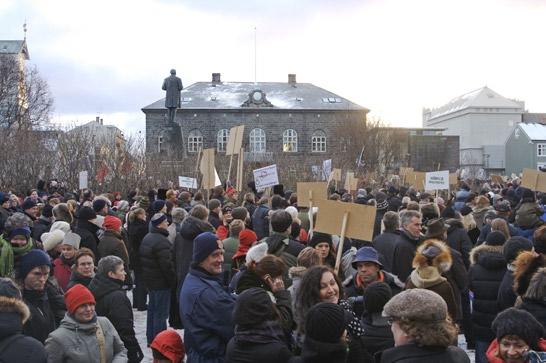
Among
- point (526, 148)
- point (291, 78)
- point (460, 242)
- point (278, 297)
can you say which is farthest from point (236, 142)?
point (526, 148)

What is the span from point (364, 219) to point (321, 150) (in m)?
65.2

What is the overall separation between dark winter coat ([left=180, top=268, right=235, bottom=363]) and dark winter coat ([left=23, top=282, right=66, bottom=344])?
3.84 feet

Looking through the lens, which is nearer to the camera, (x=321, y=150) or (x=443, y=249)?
(x=443, y=249)

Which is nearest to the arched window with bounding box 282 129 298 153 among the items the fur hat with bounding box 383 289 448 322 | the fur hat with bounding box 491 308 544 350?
the fur hat with bounding box 491 308 544 350

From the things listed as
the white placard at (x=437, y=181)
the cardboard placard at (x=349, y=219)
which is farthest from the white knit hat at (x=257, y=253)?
the white placard at (x=437, y=181)

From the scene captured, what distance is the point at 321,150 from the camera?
238 feet

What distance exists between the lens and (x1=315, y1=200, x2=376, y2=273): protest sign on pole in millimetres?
7688

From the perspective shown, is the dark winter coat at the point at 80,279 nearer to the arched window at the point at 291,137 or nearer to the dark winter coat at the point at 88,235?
the dark winter coat at the point at 88,235

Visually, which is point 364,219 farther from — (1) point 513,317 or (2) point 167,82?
(2) point 167,82

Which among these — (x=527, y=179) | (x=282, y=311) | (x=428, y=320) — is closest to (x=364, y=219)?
(x=282, y=311)

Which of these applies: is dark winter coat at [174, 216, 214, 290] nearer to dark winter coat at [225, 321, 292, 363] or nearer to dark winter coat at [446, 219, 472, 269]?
dark winter coat at [446, 219, 472, 269]

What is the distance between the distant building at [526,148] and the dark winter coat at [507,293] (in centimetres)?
7634

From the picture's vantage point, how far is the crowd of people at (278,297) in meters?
4.15

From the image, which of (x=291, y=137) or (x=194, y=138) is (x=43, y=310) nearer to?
(x=194, y=138)
